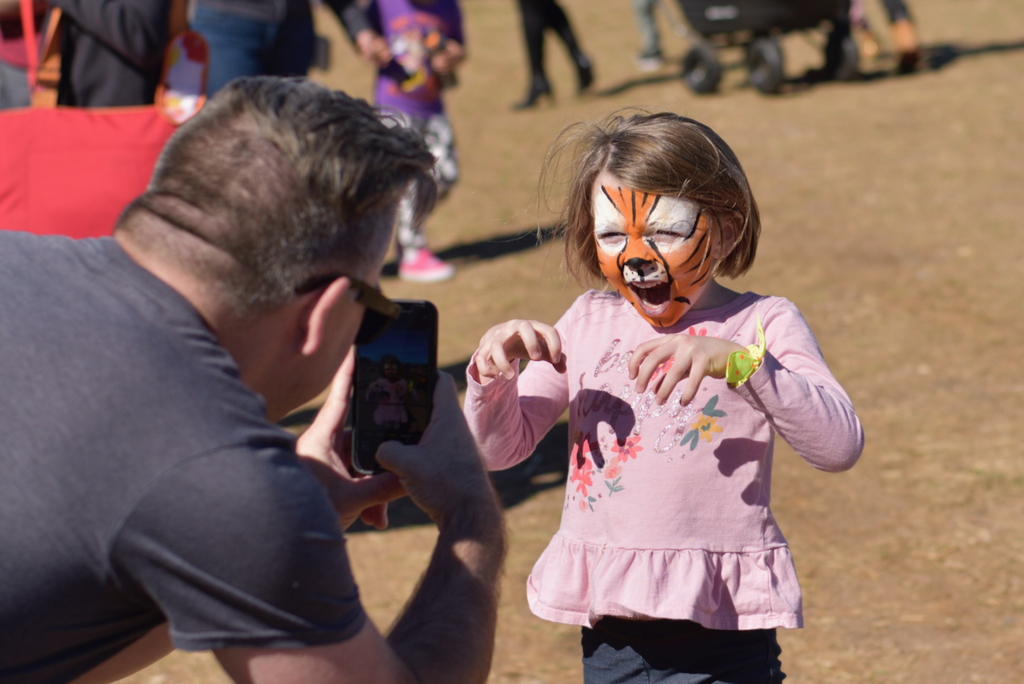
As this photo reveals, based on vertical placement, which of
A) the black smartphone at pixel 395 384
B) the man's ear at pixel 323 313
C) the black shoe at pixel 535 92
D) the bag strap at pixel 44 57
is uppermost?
the bag strap at pixel 44 57

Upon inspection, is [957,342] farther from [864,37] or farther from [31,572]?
[864,37]

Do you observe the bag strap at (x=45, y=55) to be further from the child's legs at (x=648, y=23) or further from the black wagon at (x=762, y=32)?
the child's legs at (x=648, y=23)

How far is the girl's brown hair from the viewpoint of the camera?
204 cm

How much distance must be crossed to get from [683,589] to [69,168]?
2.08m

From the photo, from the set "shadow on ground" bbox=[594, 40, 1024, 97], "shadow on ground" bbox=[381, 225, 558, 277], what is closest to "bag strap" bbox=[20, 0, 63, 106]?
"shadow on ground" bbox=[381, 225, 558, 277]

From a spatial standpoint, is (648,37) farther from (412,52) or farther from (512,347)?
(512,347)

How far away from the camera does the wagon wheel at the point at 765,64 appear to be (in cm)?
1015

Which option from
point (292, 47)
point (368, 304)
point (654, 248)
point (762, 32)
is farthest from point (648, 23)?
point (368, 304)

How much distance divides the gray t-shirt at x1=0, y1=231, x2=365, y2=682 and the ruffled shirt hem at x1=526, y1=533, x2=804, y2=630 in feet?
2.21

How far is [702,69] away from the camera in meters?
10.6

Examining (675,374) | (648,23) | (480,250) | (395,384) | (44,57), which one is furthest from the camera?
(648,23)

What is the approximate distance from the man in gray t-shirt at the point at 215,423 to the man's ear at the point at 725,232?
2.15 feet

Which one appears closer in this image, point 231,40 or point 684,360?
point 684,360

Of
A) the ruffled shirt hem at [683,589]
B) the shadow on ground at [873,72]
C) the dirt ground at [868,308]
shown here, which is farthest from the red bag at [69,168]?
the shadow on ground at [873,72]
